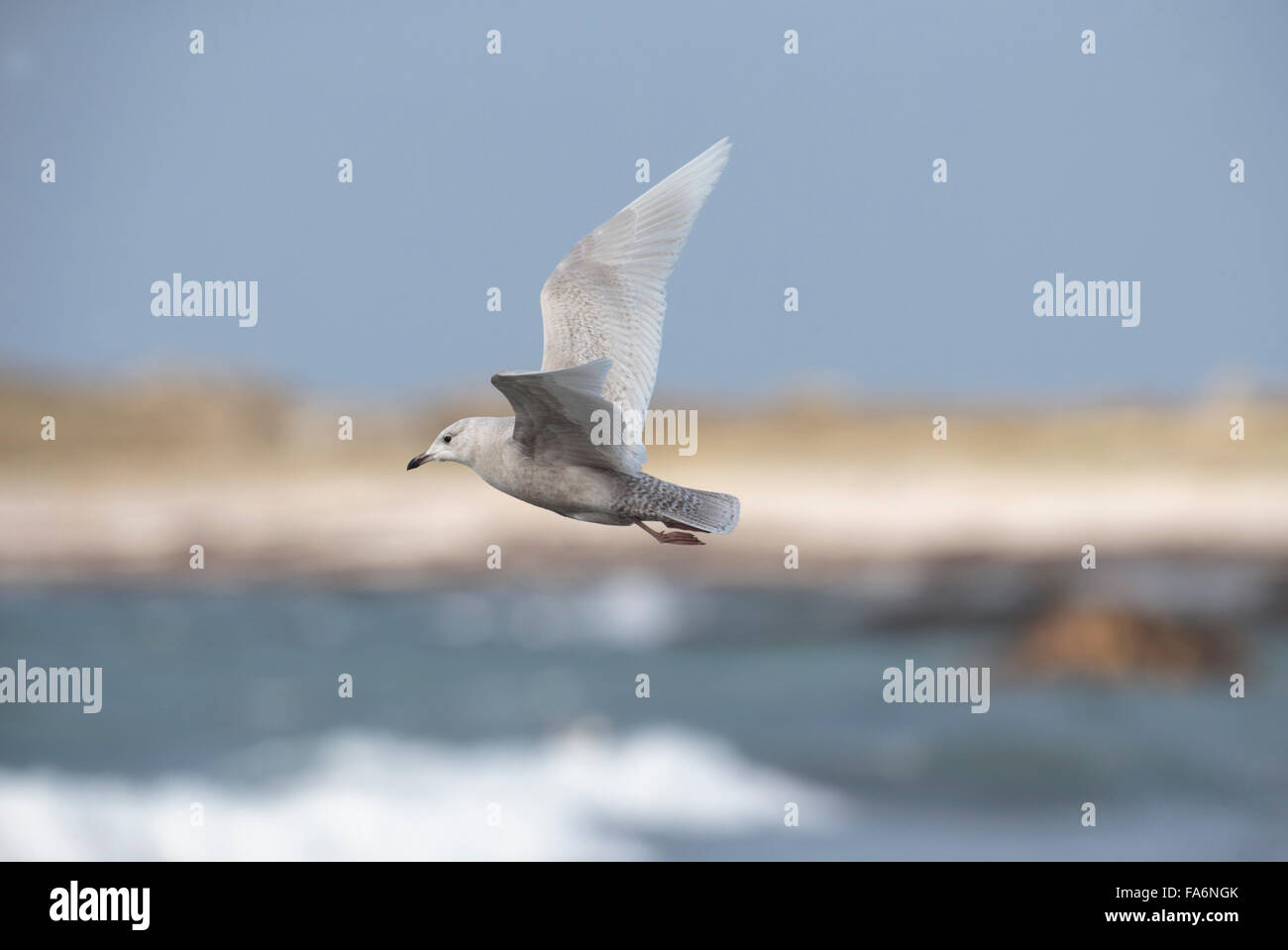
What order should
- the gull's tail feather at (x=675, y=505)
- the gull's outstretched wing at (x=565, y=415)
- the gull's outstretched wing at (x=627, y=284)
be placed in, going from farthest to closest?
the gull's outstretched wing at (x=627, y=284) < the gull's tail feather at (x=675, y=505) < the gull's outstretched wing at (x=565, y=415)

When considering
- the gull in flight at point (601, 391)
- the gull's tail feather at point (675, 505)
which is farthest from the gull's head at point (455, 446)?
the gull's tail feather at point (675, 505)

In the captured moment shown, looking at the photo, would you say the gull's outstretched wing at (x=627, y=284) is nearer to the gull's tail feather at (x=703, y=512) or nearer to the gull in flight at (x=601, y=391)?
the gull in flight at (x=601, y=391)

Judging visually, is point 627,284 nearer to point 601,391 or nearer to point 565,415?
point 601,391

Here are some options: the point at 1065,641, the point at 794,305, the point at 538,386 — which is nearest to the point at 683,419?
the point at 538,386

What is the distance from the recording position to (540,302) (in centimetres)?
349

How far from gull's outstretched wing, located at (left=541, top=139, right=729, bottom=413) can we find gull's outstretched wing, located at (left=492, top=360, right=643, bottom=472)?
456 mm

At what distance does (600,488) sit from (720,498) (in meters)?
0.26

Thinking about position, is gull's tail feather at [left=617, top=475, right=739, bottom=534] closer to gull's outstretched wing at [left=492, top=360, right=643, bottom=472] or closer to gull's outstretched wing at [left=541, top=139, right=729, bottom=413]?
gull's outstretched wing at [left=492, top=360, right=643, bottom=472]

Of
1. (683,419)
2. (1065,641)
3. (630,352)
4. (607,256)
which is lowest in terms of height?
(1065,641)

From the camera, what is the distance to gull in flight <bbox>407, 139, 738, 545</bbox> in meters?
2.71

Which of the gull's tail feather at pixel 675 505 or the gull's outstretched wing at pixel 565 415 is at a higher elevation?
the gull's outstretched wing at pixel 565 415

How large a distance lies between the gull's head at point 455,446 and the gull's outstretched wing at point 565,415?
131 mm

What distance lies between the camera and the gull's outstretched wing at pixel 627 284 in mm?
3357

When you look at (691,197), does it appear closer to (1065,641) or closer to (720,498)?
(720,498)
